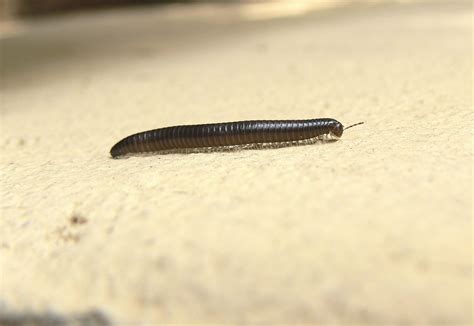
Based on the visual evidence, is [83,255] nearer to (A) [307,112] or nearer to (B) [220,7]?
(A) [307,112]

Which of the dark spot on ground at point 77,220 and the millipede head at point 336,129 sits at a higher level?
the millipede head at point 336,129

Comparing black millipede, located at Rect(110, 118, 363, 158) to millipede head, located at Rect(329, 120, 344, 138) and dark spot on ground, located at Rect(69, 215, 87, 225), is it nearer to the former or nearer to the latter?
millipede head, located at Rect(329, 120, 344, 138)

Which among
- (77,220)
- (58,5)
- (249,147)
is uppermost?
(58,5)

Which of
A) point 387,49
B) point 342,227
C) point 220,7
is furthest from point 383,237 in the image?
point 220,7

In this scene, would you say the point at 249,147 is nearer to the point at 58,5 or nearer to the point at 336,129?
the point at 336,129

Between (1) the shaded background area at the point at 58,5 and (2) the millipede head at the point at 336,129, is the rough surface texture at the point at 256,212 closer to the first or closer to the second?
(2) the millipede head at the point at 336,129

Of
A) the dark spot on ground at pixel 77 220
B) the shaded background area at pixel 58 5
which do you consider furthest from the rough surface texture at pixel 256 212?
the shaded background area at pixel 58 5

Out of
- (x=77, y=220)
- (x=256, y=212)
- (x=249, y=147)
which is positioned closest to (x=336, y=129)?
(x=249, y=147)
